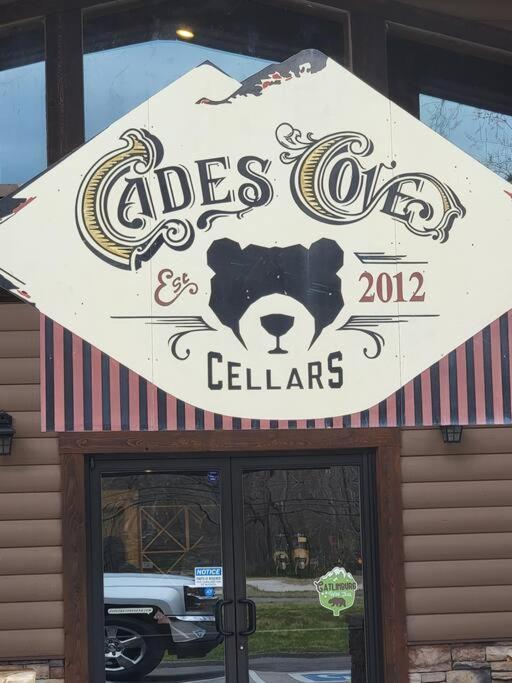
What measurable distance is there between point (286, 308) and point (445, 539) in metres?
3.27

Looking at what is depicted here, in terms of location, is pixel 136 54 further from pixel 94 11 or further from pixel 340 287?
pixel 340 287

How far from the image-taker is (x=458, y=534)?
24.2ft

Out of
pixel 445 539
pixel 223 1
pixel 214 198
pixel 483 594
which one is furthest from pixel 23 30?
pixel 483 594

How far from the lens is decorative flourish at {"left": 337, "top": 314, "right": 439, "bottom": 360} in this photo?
4.77 m

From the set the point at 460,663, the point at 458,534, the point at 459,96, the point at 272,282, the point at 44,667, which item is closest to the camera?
the point at 272,282

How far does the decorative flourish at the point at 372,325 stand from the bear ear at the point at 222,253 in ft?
1.91

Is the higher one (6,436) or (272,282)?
(272,282)

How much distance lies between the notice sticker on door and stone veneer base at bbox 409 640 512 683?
1.41 metres

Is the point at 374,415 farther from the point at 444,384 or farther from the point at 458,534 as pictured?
the point at 458,534

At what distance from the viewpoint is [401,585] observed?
732 cm

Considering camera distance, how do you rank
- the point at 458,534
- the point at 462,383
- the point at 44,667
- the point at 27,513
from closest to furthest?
1. the point at 462,383
2. the point at 44,667
3. the point at 27,513
4. the point at 458,534

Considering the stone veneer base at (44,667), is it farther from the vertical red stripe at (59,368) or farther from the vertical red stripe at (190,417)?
the vertical red stripe at (190,417)

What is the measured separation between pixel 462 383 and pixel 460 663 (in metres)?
3.18

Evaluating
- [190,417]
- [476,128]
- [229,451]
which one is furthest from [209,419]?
[476,128]
